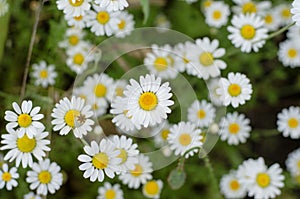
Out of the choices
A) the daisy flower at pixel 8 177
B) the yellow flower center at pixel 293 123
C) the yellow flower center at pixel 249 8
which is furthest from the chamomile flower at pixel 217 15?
the daisy flower at pixel 8 177

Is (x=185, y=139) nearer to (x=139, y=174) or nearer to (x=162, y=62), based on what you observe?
(x=139, y=174)

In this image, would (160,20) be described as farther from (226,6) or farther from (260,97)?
(260,97)

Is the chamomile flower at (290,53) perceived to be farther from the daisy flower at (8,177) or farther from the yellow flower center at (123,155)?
the daisy flower at (8,177)

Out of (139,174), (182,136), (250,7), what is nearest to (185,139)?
(182,136)

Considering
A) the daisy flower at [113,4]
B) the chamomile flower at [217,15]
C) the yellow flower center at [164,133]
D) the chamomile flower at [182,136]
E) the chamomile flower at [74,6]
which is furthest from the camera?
the chamomile flower at [217,15]

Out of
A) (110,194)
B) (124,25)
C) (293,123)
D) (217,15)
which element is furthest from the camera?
(217,15)

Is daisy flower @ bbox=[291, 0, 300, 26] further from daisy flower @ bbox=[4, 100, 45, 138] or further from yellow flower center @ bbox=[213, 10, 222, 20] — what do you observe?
daisy flower @ bbox=[4, 100, 45, 138]

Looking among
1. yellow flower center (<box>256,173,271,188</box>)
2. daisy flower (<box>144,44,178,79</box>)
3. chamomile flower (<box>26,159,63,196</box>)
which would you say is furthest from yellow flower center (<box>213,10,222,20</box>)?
chamomile flower (<box>26,159,63,196</box>)
